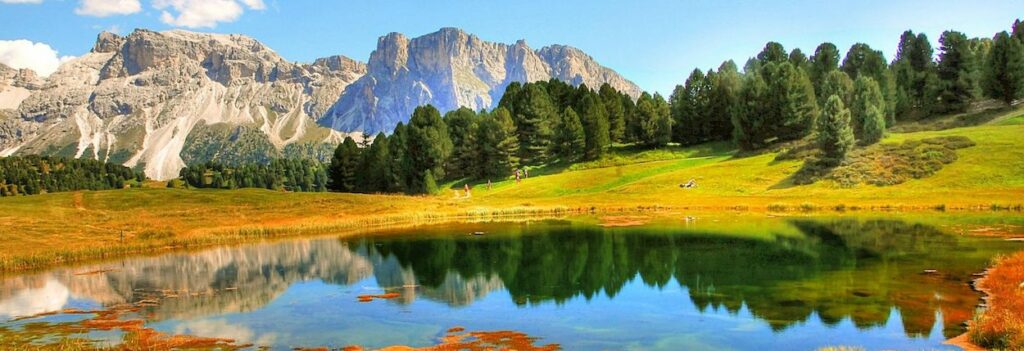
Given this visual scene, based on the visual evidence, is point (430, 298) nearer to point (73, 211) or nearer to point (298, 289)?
point (298, 289)

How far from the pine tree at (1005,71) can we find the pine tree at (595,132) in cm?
6006

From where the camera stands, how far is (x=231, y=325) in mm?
25078

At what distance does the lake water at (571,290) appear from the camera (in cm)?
2188

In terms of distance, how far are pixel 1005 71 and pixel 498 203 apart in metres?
82.8

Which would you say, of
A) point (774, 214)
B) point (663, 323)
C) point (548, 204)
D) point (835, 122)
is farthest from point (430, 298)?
point (835, 122)

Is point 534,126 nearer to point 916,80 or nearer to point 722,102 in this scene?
point 722,102

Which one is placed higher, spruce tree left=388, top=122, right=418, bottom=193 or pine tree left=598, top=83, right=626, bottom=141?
pine tree left=598, top=83, right=626, bottom=141

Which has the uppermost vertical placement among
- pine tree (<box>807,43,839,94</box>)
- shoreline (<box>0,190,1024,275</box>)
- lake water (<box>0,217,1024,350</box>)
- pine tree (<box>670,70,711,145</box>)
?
pine tree (<box>807,43,839,94</box>)

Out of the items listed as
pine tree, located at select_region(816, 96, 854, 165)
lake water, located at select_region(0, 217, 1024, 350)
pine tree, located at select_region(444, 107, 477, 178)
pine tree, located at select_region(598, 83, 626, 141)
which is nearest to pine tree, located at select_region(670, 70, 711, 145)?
pine tree, located at select_region(598, 83, 626, 141)

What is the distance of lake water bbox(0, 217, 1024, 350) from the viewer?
21.9 m

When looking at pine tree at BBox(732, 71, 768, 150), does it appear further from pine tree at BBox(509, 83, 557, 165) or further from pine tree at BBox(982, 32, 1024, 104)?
pine tree at BBox(982, 32, 1024, 104)

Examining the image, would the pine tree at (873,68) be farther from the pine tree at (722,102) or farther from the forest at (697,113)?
the pine tree at (722,102)

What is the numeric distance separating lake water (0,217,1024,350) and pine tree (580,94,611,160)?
64640 millimetres

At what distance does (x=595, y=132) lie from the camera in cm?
11531
